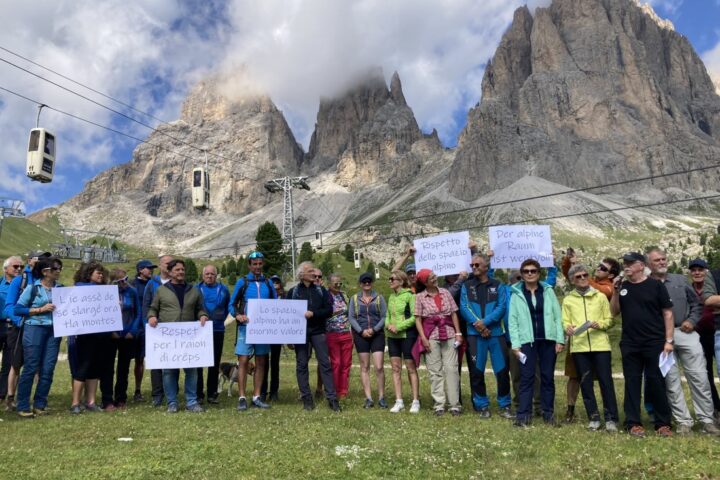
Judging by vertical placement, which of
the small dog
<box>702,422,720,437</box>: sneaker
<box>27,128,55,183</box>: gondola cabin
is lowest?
<box>702,422,720,437</box>: sneaker

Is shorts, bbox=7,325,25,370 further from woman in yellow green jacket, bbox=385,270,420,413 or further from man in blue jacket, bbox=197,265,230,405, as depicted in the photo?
woman in yellow green jacket, bbox=385,270,420,413

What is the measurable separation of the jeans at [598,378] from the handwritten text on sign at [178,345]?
746 centimetres

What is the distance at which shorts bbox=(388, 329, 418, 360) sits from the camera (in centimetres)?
1125

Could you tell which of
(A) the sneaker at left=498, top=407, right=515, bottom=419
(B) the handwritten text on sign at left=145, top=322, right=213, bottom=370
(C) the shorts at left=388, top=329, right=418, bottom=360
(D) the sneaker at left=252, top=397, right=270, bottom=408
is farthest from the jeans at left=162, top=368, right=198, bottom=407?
(A) the sneaker at left=498, top=407, right=515, bottom=419

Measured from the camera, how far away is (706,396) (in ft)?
28.9

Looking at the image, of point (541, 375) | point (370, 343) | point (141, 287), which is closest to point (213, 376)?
point (141, 287)

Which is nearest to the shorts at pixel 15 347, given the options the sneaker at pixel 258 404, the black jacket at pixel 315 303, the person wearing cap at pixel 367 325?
the sneaker at pixel 258 404

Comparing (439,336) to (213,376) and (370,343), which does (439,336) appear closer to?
Answer: (370,343)

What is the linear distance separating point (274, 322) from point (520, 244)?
19.2 feet

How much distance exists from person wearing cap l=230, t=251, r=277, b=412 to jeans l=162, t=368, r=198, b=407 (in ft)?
3.24

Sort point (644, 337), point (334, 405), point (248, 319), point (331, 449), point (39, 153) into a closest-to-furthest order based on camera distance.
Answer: point (331, 449), point (644, 337), point (334, 405), point (248, 319), point (39, 153)

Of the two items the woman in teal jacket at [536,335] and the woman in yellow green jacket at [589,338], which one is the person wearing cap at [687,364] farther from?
the woman in teal jacket at [536,335]

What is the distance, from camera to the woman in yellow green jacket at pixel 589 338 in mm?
9117

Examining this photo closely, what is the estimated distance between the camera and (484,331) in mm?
10234
